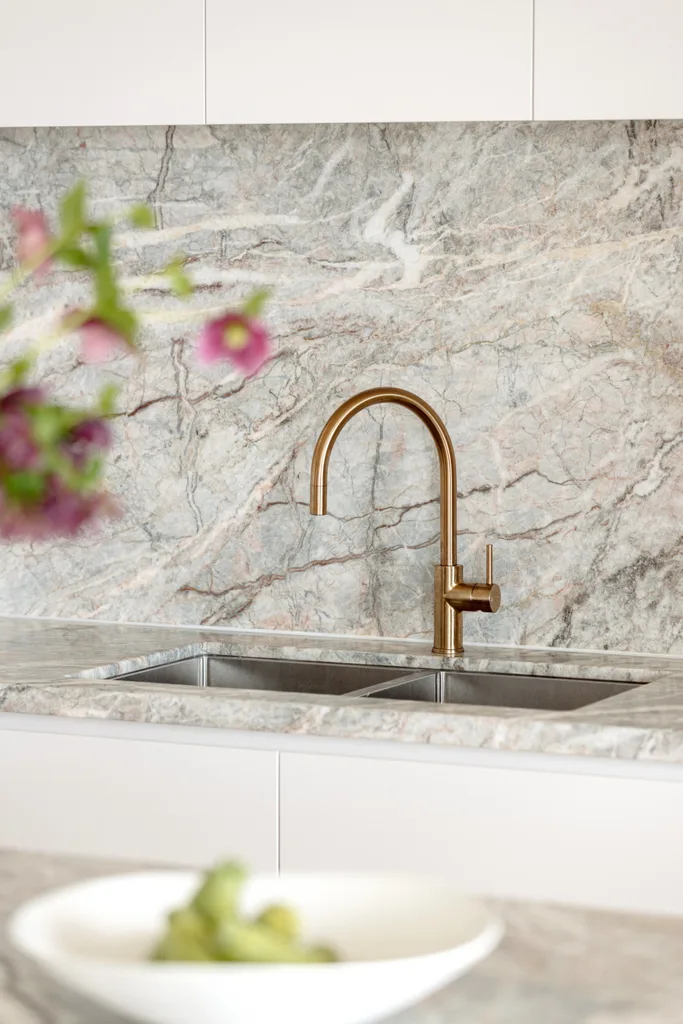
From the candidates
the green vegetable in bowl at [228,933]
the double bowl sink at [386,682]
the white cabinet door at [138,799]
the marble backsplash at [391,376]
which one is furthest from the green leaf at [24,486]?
the marble backsplash at [391,376]

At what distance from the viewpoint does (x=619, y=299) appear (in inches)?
90.7

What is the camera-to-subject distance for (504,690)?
225 centimetres

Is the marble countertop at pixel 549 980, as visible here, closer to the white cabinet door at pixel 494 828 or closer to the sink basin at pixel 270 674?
the white cabinet door at pixel 494 828

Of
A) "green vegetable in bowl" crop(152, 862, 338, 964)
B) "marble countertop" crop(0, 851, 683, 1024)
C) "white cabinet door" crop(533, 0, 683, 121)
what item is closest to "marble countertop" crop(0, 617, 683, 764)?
"marble countertop" crop(0, 851, 683, 1024)

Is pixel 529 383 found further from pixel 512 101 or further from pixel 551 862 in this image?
pixel 551 862

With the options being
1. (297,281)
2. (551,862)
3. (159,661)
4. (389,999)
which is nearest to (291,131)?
(297,281)

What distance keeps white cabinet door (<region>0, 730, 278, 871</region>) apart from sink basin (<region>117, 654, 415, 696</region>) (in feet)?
1.09

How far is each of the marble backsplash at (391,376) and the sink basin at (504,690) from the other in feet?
0.50

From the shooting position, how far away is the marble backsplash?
230 cm

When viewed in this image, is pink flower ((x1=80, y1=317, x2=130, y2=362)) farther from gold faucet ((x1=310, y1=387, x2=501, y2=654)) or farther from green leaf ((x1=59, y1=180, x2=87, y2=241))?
gold faucet ((x1=310, y1=387, x2=501, y2=654))

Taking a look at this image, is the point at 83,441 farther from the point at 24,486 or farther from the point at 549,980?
the point at 549,980

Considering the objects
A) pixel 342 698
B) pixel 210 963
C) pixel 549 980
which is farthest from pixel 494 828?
pixel 210 963

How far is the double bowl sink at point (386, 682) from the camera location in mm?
2191

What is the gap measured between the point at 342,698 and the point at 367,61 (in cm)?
96
